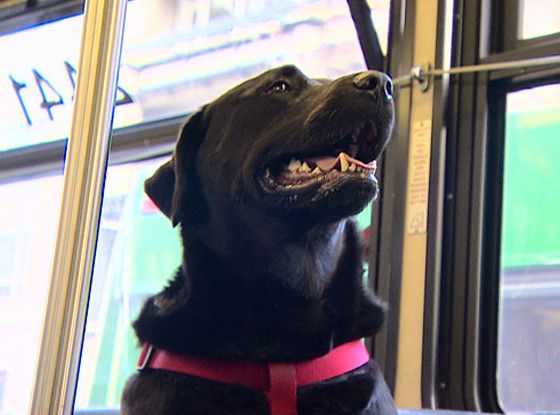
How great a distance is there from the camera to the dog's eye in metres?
1.26

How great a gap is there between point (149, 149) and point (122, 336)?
54 cm

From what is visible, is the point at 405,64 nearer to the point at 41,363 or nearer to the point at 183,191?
the point at 183,191

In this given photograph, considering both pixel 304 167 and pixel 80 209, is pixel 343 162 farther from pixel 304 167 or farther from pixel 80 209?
pixel 80 209

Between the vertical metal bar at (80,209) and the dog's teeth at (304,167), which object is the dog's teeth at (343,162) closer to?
the dog's teeth at (304,167)

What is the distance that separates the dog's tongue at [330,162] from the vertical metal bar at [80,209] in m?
0.33

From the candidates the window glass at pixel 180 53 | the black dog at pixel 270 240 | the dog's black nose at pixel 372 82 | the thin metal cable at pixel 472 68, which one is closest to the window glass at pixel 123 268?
the window glass at pixel 180 53

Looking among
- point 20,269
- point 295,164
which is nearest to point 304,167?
point 295,164

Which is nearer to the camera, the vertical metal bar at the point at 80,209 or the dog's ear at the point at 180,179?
the vertical metal bar at the point at 80,209

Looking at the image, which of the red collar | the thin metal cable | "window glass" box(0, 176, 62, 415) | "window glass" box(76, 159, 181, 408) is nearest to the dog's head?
the red collar

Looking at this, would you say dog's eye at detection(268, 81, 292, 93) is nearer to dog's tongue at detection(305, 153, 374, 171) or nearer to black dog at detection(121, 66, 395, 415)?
black dog at detection(121, 66, 395, 415)

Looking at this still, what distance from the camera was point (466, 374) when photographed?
5.40 feet

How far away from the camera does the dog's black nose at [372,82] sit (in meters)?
1.11

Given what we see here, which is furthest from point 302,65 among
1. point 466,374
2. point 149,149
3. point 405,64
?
point 466,374

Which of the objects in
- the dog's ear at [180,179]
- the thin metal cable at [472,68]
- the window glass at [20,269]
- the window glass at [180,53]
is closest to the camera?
the dog's ear at [180,179]
